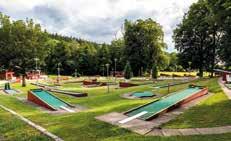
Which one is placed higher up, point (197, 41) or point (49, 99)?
point (197, 41)

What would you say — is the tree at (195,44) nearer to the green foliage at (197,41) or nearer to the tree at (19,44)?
the green foliage at (197,41)

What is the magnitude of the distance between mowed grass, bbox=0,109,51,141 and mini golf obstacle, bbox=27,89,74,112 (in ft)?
17.6

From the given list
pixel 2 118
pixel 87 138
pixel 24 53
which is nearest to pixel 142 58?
pixel 24 53

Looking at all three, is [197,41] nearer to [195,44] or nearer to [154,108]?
[195,44]

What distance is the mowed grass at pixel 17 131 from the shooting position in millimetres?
14627

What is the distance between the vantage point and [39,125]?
16922 mm

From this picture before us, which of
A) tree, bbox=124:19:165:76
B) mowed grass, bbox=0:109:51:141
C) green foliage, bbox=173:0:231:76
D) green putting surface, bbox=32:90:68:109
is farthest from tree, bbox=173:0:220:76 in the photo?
mowed grass, bbox=0:109:51:141

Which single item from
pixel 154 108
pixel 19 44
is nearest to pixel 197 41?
pixel 19 44

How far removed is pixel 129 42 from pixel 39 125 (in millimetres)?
67814

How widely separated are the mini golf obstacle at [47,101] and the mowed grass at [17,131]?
5.37 meters

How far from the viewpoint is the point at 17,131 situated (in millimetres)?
16172

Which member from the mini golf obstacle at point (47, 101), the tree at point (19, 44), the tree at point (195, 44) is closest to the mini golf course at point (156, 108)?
the mini golf obstacle at point (47, 101)

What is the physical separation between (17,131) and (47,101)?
10.5 meters

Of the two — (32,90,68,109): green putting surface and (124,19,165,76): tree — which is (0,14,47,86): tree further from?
(124,19,165,76): tree
